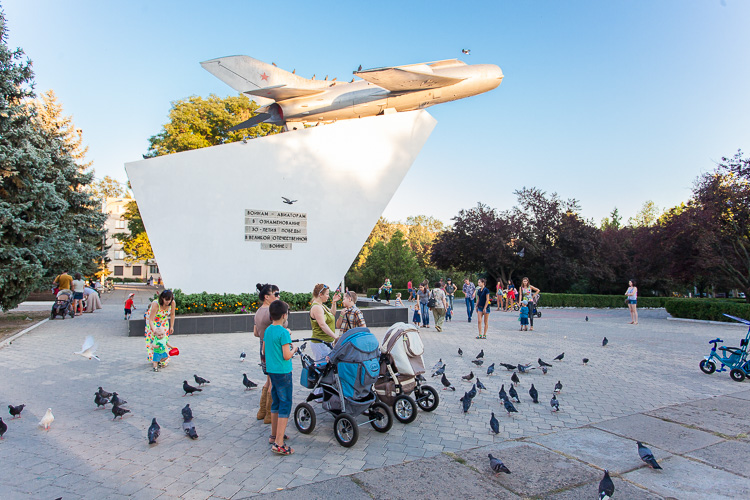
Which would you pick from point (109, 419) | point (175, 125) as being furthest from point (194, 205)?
point (175, 125)

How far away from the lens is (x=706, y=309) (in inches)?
683

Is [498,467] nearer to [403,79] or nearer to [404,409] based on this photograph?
[404,409]

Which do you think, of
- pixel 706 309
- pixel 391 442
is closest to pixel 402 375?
pixel 391 442

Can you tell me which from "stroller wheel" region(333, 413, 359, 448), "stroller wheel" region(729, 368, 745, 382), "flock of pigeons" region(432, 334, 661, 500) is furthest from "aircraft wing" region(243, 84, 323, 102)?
"stroller wheel" region(729, 368, 745, 382)

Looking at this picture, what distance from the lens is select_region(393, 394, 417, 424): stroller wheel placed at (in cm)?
532

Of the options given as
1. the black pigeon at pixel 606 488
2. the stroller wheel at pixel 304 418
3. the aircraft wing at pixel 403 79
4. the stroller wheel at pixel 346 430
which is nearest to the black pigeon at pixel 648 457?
the black pigeon at pixel 606 488

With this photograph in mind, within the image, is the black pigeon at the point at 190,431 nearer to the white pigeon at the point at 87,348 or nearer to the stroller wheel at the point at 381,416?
the stroller wheel at the point at 381,416

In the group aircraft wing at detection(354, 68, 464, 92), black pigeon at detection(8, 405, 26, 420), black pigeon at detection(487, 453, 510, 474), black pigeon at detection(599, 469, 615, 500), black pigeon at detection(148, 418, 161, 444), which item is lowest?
black pigeon at detection(8, 405, 26, 420)

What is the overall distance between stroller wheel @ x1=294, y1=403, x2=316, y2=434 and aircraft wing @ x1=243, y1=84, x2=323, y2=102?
547 inches

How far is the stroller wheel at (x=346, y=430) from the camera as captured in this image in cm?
455

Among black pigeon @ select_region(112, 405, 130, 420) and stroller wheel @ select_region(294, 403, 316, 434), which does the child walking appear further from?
black pigeon @ select_region(112, 405, 130, 420)

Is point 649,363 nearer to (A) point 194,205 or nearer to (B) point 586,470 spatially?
(B) point 586,470

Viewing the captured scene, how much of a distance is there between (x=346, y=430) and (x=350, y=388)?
17.0 inches

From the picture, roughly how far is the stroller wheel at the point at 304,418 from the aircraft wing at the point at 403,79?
12.9 m
